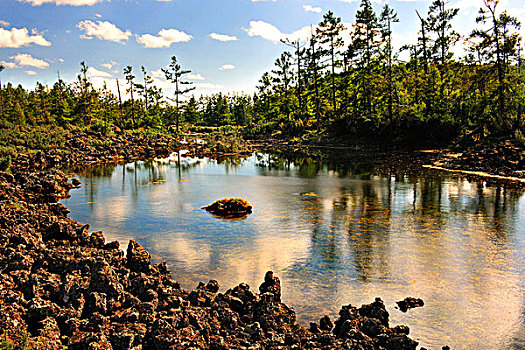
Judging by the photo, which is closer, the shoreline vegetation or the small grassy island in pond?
the shoreline vegetation

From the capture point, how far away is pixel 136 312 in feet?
18.2

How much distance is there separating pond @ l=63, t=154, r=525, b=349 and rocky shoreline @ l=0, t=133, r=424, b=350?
0.87 meters

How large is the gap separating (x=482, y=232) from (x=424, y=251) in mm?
2907

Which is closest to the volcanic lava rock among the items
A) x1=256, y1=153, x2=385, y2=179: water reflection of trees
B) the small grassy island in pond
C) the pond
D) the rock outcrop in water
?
the pond

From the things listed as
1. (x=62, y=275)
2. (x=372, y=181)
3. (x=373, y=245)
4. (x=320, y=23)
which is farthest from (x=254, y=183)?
(x=320, y=23)

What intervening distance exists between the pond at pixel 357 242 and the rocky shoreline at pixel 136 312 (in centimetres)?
87

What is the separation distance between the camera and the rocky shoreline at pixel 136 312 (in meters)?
4.94

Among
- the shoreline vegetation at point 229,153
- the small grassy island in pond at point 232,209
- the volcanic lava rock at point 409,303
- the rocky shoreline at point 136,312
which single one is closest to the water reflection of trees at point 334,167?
the shoreline vegetation at point 229,153

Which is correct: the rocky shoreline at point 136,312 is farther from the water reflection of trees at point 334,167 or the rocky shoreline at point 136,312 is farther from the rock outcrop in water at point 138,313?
the water reflection of trees at point 334,167

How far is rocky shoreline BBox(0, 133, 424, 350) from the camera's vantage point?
16.2 ft

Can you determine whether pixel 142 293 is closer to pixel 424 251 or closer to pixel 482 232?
pixel 424 251

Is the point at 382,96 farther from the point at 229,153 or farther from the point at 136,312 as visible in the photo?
the point at 136,312

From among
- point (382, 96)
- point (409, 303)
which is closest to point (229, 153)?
point (382, 96)

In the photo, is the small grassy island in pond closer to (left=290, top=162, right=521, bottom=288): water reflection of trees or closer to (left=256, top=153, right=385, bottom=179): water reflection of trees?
(left=290, top=162, right=521, bottom=288): water reflection of trees
